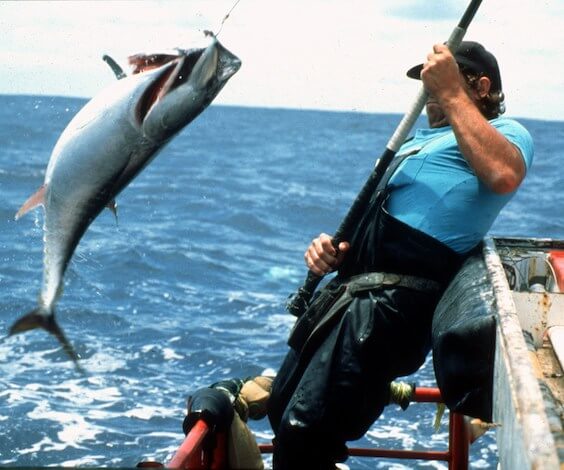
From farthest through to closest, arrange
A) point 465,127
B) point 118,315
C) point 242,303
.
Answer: point 242,303, point 118,315, point 465,127

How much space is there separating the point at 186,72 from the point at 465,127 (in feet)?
4.93

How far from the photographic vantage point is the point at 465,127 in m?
3.23

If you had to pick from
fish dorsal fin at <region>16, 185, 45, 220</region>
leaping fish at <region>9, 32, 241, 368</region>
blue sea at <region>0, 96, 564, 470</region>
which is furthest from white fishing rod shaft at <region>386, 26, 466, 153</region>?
fish dorsal fin at <region>16, 185, 45, 220</region>

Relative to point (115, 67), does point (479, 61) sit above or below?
below

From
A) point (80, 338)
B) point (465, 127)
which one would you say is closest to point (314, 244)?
point (465, 127)

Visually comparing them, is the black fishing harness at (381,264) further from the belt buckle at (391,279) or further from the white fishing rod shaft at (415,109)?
the white fishing rod shaft at (415,109)

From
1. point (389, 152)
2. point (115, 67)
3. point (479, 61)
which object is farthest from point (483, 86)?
point (115, 67)

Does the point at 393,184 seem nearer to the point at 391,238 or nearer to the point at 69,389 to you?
the point at 391,238

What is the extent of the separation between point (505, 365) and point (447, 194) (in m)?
0.97

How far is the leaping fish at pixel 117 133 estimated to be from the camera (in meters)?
2.01

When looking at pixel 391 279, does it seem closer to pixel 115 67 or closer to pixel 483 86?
pixel 483 86

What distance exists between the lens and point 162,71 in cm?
200

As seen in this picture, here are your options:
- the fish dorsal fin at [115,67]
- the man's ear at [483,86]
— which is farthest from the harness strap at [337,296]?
the fish dorsal fin at [115,67]

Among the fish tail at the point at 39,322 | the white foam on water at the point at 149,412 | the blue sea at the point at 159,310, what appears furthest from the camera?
the white foam on water at the point at 149,412
